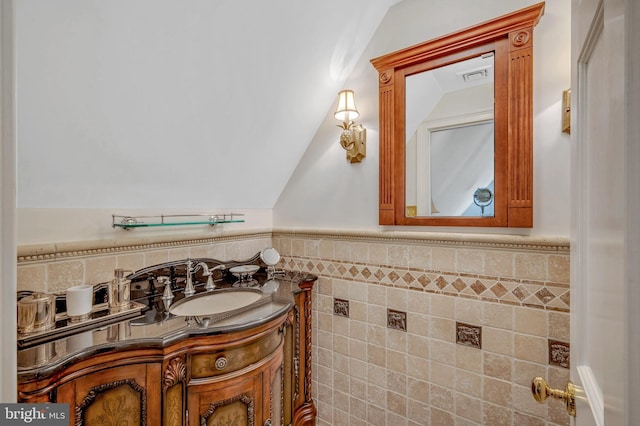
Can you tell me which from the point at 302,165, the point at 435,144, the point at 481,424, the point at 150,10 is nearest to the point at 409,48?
the point at 435,144

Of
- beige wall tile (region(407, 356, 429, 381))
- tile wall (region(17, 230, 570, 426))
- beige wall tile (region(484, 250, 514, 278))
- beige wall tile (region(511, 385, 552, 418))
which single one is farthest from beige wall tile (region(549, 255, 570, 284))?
beige wall tile (region(407, 356, 429, 381))

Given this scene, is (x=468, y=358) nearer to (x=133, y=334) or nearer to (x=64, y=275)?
(x=133, y=334)

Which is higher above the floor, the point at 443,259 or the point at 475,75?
the point at 475,75

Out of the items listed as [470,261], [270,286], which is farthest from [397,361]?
[270,286]

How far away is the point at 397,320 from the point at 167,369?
1089mm

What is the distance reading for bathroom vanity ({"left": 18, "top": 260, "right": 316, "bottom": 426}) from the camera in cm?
86

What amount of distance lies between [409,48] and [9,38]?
1555mm

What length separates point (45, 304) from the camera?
972 mm

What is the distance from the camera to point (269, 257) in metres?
1.88

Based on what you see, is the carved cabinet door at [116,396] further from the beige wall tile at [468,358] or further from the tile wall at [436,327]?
the beige wall tile at [468,358]

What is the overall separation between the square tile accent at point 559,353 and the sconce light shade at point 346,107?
54.8 inches

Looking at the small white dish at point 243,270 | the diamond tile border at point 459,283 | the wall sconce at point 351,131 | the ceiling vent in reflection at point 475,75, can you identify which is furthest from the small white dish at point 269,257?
the ceiling vent in reflection at point 475,75

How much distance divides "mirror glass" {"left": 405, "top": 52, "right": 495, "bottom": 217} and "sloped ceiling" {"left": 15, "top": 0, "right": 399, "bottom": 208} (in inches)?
20.6

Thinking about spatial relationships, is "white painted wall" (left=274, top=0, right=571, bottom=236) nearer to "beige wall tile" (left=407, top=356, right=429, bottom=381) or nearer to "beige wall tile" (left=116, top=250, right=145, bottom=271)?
"beige wall tile" (left=407, top=356, right=429, bottom=381)
